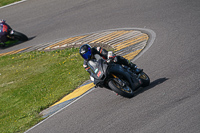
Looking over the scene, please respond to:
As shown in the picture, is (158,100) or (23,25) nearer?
(158,100)

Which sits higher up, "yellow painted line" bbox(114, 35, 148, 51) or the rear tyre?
"yellow painted line" bbox(114, 35, 148, 51)

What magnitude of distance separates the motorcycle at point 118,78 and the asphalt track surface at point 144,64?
0.84 ft

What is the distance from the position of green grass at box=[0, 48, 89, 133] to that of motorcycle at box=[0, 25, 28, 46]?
1416 mm

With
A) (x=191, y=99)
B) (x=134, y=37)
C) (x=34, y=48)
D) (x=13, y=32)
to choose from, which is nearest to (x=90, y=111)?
(x=191, y=99)

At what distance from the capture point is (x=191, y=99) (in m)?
6.89

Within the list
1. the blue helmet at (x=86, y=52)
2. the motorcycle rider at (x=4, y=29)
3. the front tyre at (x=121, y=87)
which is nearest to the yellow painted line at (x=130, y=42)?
the blue helmet at (x=86, y=52)

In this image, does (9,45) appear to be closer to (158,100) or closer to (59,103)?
(59,103)

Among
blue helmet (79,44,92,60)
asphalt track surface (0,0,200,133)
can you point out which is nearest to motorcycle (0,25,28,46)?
asphalt track surface (0,0,200,133)

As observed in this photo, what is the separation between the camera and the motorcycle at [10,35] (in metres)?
16.1

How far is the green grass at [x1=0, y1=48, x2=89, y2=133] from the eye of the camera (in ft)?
31.9

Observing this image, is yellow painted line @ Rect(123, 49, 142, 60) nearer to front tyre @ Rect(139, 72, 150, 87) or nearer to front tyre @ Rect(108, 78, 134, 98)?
front tyre @ Rect(139, 72, 150, 87)

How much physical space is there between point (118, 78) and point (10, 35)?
32.7 ft

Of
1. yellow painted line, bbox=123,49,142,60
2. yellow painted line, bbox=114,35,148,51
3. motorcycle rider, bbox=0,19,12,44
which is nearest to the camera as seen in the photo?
yellow painted line, bbox=123,49,142,60

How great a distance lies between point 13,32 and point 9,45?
1001mm
